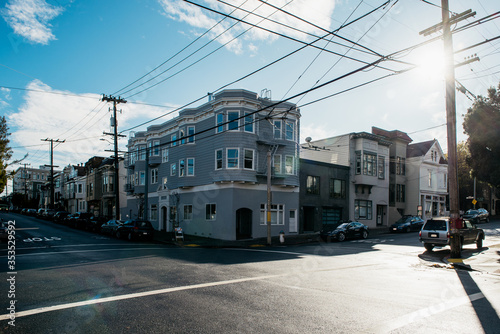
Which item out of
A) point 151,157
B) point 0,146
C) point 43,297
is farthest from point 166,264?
point 151,157

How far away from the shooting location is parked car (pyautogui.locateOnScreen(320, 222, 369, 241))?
2636cm

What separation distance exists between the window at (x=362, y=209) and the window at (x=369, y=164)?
10.7 feet

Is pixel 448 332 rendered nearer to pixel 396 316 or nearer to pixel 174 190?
pixel 396 316

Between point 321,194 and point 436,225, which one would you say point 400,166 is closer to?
point 321,194

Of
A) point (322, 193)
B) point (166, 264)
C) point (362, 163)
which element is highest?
point (362, 163)

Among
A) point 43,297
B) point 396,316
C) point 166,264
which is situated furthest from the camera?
point 166,264

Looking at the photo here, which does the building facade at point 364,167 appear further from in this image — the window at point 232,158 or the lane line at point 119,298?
the lane line at point 119,298

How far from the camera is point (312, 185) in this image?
34.2m

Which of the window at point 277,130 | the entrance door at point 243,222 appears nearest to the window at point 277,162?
the window at point 277,130

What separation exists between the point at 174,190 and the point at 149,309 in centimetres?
2909

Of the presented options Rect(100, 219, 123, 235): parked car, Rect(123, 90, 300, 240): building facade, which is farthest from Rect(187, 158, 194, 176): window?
Rect(100, 219, 123, 235): parked car

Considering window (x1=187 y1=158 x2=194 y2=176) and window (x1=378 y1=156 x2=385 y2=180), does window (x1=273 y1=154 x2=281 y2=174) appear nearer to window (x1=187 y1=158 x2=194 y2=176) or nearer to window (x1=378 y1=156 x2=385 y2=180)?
window (x1=187 y1=158 x2=194 y2=176)

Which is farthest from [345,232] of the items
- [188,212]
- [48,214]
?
[48,214]

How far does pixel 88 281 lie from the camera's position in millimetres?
9844
